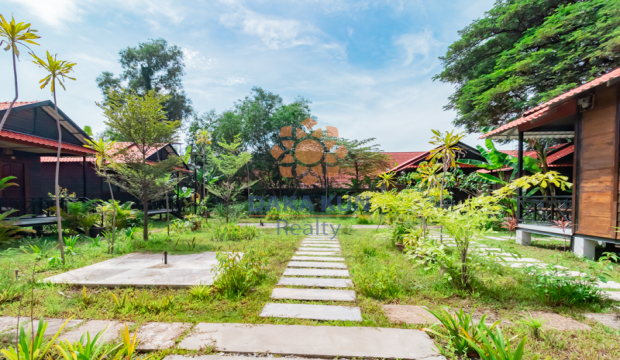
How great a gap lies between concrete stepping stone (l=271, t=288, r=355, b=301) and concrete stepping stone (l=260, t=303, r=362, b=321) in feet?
0.72

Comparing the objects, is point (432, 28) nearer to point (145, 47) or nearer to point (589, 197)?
point (589, 197)

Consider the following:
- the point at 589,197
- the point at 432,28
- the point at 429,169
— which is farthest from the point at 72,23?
the point at 589,197

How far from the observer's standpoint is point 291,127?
17.3 metres

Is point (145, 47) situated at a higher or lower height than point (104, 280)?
higher

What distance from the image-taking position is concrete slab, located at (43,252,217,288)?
149 inches

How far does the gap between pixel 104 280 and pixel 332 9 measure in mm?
8652

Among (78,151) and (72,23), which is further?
(78,151)

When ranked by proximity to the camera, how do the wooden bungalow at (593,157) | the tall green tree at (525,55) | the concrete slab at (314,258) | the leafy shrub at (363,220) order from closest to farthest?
the wooden bungalow at (593,157)
the concrete slab at (314,258)
the tall green tree at (525,55)
the leafy shrub at (363,220)

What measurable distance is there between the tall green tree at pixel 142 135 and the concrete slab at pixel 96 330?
15.4ft

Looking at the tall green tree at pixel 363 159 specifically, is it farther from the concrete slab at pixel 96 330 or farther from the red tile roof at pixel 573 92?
the concrete slab at pixel 96 330

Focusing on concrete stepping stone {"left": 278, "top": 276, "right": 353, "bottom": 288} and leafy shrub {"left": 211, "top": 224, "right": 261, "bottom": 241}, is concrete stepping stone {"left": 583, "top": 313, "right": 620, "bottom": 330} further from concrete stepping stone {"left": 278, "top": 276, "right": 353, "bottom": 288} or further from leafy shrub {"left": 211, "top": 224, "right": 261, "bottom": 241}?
leafy shrub {"left": 211, "top": 224, "right": 261, "bottom": 241}

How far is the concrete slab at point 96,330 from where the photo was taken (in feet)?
7.72

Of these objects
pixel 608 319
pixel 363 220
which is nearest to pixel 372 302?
pixel 608 319

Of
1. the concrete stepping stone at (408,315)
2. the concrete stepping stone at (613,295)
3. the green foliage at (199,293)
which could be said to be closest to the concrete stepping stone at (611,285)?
the concrete stepping stone at (613,295)
